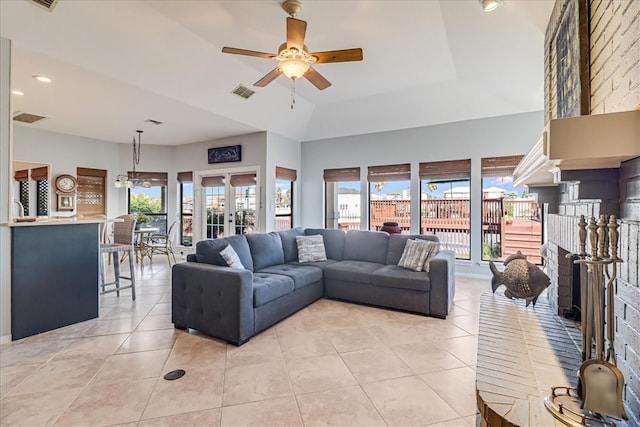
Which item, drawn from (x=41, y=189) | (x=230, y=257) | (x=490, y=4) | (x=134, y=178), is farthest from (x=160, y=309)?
(x=41, y=189)

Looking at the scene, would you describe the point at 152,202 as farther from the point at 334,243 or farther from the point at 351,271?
the point at 351,271

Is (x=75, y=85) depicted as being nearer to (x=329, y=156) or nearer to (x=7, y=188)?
(x=7, y=188)

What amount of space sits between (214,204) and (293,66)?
16.1 ft

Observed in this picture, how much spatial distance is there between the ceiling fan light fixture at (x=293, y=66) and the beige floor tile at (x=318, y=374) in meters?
2.54

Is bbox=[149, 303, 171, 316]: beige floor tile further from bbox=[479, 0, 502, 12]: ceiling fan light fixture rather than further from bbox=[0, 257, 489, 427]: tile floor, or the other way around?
bbox=[479, 0, 502, 12]: ceiling fan light fixture

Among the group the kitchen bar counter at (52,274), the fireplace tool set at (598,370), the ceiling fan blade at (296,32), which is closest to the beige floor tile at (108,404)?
the kitchen bar counter at (52,274)

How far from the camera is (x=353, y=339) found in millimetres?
2883

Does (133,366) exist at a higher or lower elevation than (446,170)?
lower

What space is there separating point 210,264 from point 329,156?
4049 millimetres

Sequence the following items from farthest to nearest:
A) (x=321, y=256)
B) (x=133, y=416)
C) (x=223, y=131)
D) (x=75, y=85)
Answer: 1. (x=223, y=131)
2. (x=321, y=256)
3. (x=75, y=85)
4. (x=133, y=416)

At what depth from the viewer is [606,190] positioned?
1.42 metres

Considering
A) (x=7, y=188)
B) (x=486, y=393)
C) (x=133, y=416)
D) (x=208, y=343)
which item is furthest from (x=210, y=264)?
(x=486, y=393)

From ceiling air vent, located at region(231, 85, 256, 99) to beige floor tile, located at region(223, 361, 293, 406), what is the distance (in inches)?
151

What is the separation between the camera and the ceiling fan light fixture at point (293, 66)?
9.00ft
